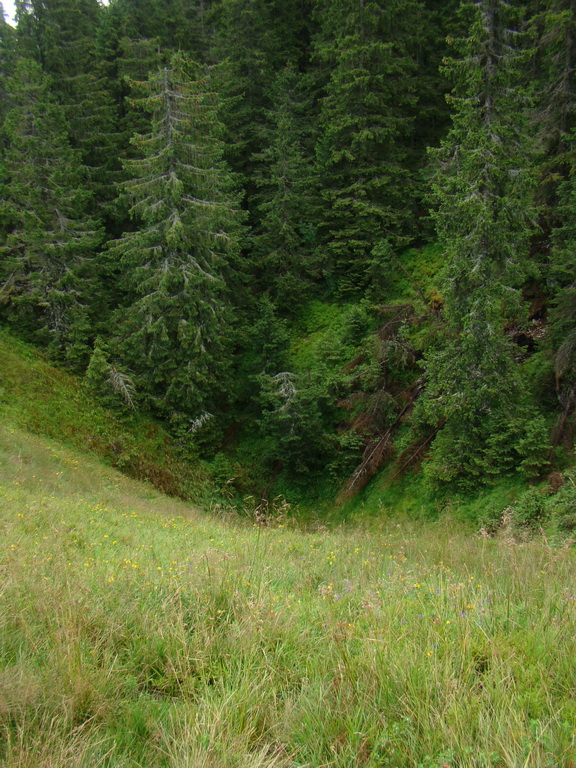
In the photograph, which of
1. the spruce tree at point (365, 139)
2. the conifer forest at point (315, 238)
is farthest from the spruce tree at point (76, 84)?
the spruce tree at point (365, 139)

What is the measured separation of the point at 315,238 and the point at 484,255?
11116mm

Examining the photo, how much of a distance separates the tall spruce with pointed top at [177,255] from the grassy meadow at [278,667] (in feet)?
40.6

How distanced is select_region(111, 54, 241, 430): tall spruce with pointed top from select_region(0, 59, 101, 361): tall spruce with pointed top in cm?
176

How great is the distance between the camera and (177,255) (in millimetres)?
16375

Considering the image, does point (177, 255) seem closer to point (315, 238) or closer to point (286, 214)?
point (286, 214)

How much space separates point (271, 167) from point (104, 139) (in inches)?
290

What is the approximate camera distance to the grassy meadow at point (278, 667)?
1967mm

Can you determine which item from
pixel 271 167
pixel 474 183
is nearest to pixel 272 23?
pixel 271 167

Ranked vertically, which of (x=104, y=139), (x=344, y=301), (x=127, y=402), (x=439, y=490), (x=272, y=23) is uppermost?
(x=272, y=23)

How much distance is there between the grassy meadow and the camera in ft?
6.45

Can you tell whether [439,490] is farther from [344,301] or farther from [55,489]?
[344,301]

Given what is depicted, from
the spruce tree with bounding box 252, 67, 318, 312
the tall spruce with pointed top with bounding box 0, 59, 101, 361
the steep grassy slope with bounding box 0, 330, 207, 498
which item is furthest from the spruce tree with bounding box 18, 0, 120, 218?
the steep grassy slope with bounding box 0, 330, 207, 498

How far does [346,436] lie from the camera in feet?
47.8

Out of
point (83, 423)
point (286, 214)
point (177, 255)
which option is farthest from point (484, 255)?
point (83, 423)
